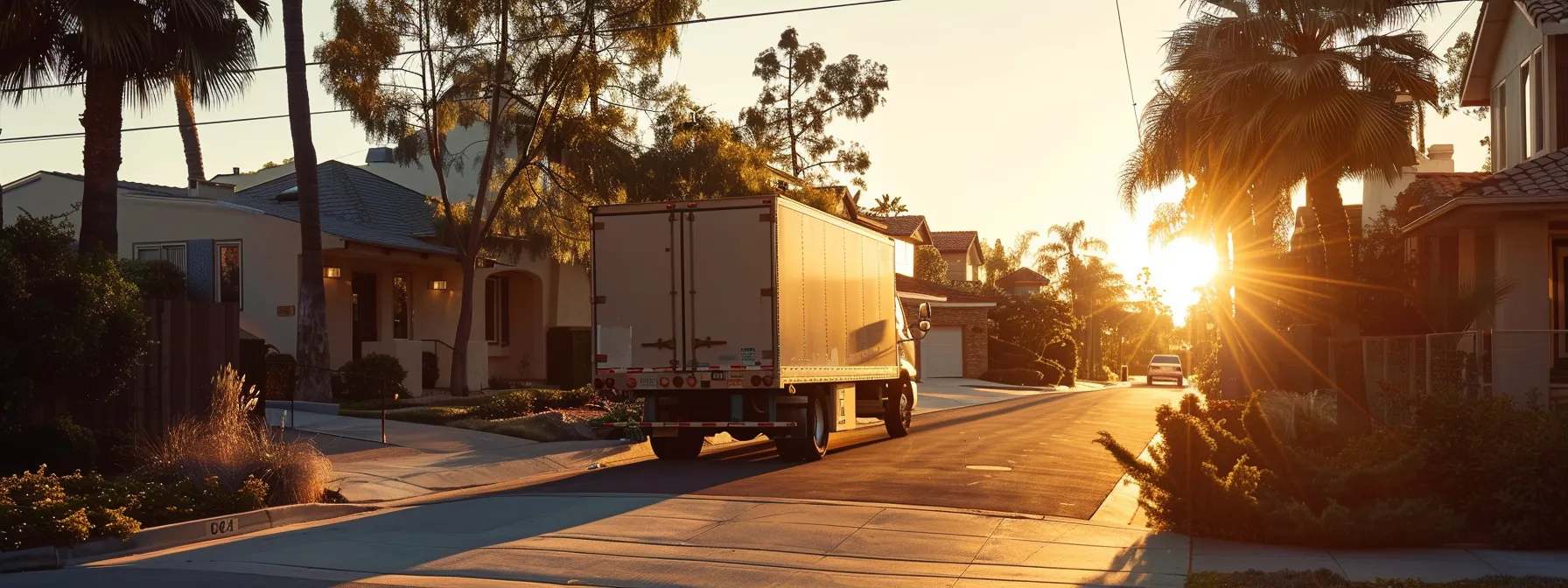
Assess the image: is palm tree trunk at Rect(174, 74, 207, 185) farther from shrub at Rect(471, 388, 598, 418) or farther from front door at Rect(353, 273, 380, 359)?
shrub at Rect(471, 388, 598, 418)

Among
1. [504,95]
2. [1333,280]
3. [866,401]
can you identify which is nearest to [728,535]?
[866,401]

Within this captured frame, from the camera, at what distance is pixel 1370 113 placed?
19719 millimetres

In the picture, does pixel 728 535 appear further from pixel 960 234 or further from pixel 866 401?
pixel 960 234

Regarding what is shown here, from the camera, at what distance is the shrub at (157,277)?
23891mm

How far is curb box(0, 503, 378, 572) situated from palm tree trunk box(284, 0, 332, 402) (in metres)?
10.2

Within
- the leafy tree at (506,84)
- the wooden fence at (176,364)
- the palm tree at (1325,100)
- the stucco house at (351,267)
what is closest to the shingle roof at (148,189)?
the stucco house at (351,267)

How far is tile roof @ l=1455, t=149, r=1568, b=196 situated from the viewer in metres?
17.0

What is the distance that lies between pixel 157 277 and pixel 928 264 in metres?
Result: 45.2

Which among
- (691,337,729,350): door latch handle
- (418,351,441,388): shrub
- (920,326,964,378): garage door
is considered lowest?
(920,326,964,378): garage door

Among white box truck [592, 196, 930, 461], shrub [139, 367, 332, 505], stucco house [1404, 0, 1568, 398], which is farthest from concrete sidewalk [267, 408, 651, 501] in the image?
stucco house [1404, 0, 1568, 398]

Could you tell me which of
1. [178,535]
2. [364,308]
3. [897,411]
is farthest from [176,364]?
[364,308]

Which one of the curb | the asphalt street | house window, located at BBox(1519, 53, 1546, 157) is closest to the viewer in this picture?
the curb

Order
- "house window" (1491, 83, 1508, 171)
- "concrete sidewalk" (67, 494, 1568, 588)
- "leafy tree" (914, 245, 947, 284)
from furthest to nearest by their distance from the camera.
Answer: "leafy tree" (914, 245, 947, 284) < "house window" (1491, 83, 1508, 171) < "concrete sidewalk" (67, 494, 1568, 588)

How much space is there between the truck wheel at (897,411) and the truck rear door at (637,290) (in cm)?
607
